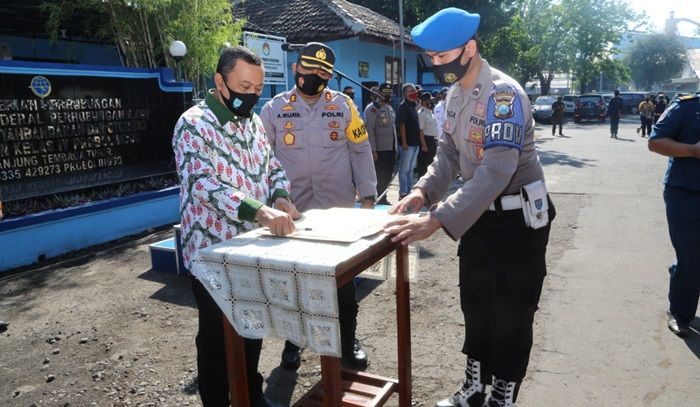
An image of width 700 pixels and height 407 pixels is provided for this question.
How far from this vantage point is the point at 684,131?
3379mm

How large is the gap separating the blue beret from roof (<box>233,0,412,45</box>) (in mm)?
11288

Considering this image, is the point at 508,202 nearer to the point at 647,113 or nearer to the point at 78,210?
the point at 78,210

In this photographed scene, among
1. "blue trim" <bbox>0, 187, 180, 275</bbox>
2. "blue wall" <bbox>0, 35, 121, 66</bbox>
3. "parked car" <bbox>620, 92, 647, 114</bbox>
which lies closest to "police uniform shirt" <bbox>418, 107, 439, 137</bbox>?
"blue trim" <bbox>0, 187, 180, 275</bbox>

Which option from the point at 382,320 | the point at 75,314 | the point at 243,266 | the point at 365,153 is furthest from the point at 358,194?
the point at 75,314

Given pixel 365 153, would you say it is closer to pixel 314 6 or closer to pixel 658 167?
pixel 658 167

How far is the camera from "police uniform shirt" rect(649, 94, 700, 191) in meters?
3.35

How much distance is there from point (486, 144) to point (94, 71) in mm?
5637

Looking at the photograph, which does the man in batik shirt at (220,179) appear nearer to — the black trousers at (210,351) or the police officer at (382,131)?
the black trousers at (210,351)

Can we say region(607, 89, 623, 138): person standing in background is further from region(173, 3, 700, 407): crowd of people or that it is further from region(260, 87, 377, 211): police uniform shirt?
region(173, 3, 700, 407): crowd of people

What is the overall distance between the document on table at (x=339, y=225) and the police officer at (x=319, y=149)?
2.25 feet

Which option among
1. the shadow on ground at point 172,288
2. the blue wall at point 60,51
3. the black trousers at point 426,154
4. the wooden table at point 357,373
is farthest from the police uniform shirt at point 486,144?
the blue wall at point 60,51

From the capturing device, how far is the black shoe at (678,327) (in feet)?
11.6

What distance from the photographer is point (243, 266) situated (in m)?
1.81

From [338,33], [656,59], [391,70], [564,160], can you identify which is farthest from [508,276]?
[656,59]
